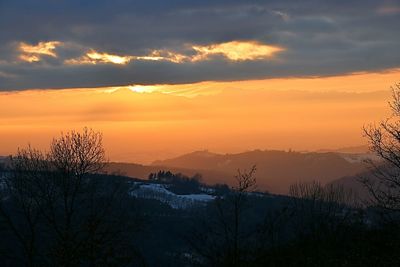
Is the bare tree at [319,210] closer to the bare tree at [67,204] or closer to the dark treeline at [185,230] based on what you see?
the dark treeline at [185,230]

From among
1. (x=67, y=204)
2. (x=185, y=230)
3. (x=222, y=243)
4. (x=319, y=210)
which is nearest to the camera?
(x=222, y=243)

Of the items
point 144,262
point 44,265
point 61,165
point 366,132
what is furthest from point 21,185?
point 366,132

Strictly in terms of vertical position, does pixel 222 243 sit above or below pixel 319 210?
above

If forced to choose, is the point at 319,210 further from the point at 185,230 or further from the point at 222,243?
the point at 222,243

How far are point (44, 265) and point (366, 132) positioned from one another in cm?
2661

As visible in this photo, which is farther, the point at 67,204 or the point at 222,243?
the point at 67,204

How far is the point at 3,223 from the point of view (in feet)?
113

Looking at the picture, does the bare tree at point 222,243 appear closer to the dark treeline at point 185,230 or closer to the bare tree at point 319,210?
the dark treeline at point 185,230

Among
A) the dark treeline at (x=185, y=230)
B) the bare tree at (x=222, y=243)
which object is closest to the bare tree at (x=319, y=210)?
the dark treeline at (x=185, y=230)

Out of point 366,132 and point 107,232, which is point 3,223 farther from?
point 366,132

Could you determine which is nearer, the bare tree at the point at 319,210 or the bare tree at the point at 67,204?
the bare tree at the point at 67,204

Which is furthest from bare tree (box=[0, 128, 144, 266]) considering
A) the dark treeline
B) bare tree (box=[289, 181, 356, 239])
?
bare tree (box=[289, 181, 356, 239])

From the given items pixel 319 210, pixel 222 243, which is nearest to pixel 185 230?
pixel 222 243

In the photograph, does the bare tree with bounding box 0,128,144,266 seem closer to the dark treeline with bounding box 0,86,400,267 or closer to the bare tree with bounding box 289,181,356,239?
the dark treeline with bounding box 0,86,400,267
